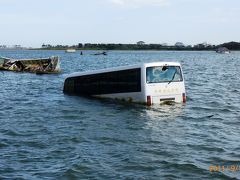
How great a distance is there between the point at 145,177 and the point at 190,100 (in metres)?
16.0

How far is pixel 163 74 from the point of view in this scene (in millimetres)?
22828

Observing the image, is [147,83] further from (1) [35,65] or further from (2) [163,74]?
(1) [35,65]

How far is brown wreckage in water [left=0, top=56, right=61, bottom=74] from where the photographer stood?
54750 millimetres

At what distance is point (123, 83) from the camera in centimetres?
2412

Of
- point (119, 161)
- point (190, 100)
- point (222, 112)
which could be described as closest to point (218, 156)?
point (119, 161)

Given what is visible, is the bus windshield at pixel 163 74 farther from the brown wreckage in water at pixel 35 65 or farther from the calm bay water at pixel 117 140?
the brown wreckage in water at pixel 35 65

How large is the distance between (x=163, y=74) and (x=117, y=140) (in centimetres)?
828

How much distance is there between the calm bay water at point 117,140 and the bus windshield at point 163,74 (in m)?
1.35

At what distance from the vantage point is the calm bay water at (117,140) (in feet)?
38.8

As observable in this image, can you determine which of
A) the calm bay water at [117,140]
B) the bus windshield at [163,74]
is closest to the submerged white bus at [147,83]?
the bus windshield at [163,74]
